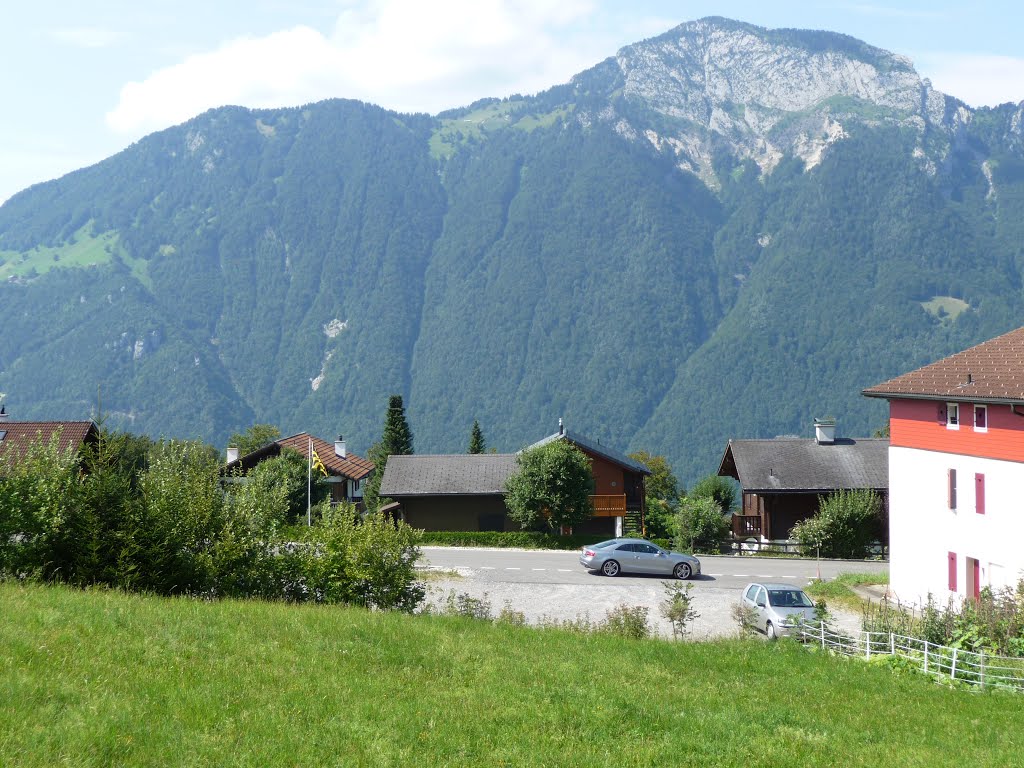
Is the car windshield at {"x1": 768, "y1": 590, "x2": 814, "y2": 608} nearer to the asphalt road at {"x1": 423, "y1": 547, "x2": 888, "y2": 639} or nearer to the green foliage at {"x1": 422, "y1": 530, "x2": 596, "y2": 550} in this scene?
the asphalt road at {"x1": 423, "y1": 547, "x2": 888, "y2": 639}

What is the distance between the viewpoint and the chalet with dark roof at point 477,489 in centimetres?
5581

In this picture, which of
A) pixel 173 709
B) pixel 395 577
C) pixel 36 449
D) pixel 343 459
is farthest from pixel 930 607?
pixel 343 459

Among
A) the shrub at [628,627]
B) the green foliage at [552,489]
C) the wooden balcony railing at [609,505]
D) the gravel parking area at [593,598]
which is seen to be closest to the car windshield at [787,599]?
the gravel parking area at [593,598]

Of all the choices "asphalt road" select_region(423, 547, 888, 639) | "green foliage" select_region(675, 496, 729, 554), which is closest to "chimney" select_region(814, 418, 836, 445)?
"green foliage" select_region(675, 496, 729, 554)

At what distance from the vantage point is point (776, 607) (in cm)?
2489

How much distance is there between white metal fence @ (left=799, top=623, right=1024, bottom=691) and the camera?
17.0m

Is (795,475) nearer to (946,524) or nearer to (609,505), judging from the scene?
(609,505)

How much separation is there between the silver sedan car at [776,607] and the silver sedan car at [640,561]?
1118 cm

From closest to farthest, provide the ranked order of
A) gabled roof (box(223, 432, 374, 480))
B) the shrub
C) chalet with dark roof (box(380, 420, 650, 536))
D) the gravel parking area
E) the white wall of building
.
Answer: the shrub, the white wall of building, the gravel parking area, chalet with dark roof (box(380, 420, 650, 536)), gabled roof (box(223, 432, 374, 480))

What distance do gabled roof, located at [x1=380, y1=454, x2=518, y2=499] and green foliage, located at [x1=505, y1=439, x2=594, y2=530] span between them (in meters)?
3.62

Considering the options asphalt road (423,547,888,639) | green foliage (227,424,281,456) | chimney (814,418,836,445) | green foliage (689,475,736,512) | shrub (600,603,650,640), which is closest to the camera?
shrub (600,603,650,640)

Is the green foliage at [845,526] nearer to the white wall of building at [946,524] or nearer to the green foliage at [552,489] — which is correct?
the green foliage at [552,489]

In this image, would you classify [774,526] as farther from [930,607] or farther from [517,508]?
[930,607]

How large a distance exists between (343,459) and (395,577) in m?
57.4
